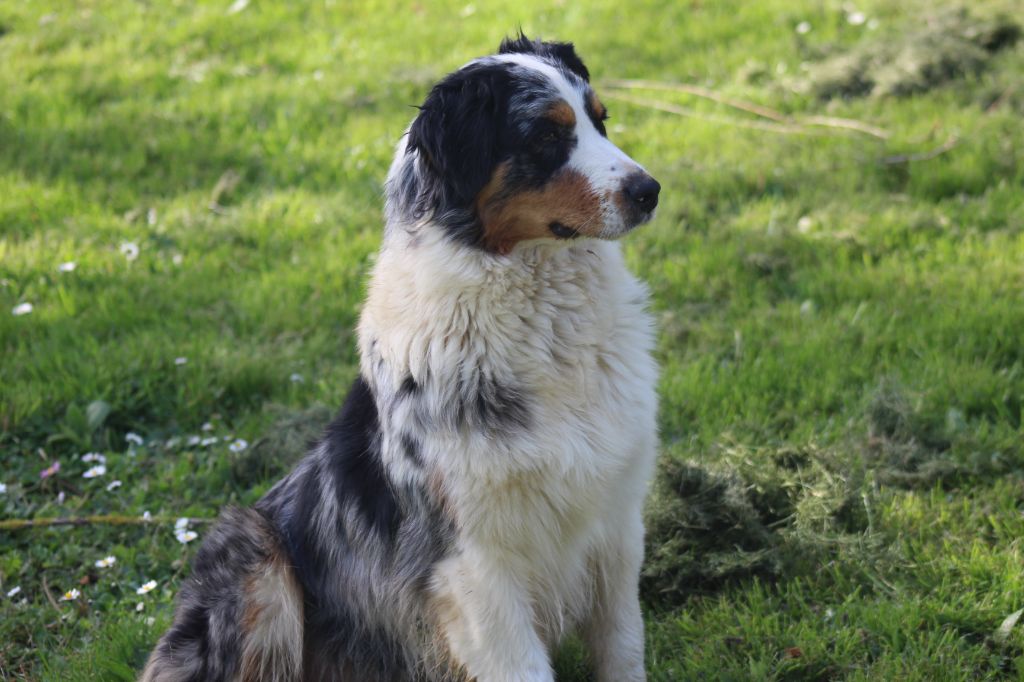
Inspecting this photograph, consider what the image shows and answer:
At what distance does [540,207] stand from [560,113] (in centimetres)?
27

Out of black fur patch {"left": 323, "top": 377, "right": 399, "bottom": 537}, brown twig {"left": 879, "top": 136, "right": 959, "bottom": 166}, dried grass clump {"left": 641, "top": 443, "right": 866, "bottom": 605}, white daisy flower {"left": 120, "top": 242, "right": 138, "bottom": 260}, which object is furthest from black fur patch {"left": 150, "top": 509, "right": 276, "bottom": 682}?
brown twig {"left": 879, "top": 136, "right": 959, "bottom": 166}

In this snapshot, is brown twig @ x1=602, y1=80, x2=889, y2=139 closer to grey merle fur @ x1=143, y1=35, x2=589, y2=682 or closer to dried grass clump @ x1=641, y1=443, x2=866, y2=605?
dried grass clump @ x1=641, y1=443, x2=866, y2=605

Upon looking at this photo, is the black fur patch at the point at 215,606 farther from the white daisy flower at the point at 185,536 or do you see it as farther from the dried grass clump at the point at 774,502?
the dried grass clump at the point at 774,502

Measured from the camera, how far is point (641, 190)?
9.59ft

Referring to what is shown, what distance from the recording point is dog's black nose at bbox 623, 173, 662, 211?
9.59ft

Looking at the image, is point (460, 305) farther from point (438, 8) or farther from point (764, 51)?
point (438, 8)

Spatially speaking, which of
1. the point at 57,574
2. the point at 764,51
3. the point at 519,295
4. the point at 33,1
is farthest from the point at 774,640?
the point at 33,1

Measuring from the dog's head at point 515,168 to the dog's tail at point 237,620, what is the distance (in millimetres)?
1163

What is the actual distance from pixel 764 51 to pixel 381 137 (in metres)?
2.80

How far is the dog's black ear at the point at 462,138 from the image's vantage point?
2918 millimetres

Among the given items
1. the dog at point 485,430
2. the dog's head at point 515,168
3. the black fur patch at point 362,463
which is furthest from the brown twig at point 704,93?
the black fur patch at point 362,463

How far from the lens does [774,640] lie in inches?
133

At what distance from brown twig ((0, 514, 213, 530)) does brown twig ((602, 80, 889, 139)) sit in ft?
14.6

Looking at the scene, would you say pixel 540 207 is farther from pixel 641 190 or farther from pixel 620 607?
pixel 620 607
